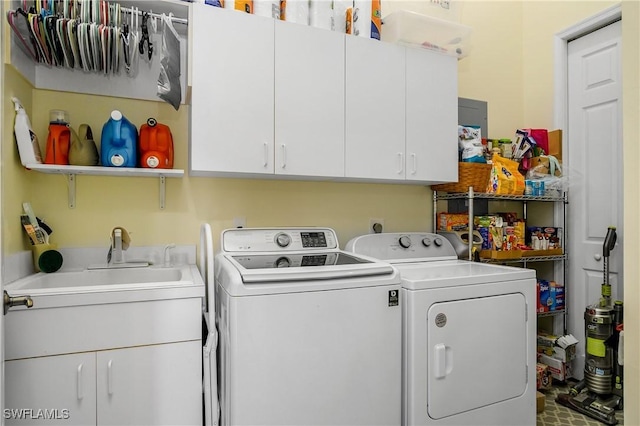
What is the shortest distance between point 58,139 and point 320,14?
149 cm

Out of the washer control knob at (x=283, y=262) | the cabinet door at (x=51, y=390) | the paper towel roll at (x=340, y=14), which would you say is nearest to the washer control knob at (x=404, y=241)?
the washer control knob at (x=283, y=262)

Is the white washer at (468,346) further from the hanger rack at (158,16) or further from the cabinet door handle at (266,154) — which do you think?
the hanger rack at (158,16)

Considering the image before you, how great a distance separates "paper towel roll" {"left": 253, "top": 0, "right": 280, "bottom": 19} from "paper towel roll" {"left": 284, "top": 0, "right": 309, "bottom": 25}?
6cm

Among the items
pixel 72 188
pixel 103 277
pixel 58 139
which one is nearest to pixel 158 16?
pixel 58 139

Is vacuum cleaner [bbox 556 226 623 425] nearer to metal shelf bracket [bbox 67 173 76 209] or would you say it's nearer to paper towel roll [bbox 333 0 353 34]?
paper towel roll [bbox 333 0 353 34]

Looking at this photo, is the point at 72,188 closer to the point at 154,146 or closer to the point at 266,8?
the point at 154,146

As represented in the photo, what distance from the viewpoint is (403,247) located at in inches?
93.0

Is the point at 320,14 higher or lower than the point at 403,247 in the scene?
higher

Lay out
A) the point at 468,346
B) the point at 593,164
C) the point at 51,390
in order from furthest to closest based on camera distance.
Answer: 1. the point at 593,164
2. the point at 468,346
3. the point at 51,390

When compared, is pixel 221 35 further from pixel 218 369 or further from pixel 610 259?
pixel 610 259

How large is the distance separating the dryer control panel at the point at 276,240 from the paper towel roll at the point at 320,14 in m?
1.16

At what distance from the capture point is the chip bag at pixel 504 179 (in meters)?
2.50

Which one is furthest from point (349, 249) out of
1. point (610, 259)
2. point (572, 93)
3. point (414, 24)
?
point (572, 93)

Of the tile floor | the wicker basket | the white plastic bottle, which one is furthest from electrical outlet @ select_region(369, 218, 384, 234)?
the white plastic bottle
